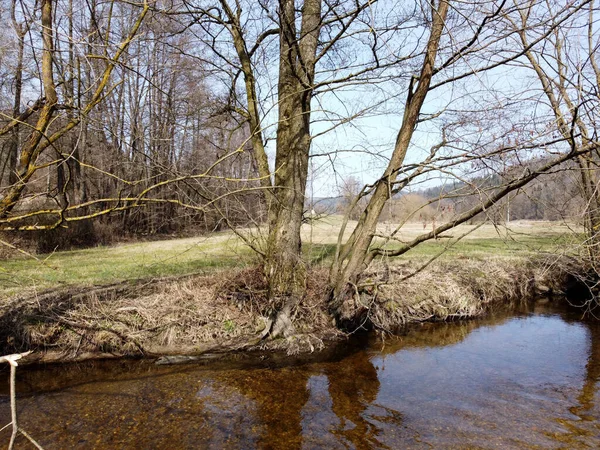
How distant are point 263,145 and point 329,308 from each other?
331 cm

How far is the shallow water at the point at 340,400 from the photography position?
14.7 feet

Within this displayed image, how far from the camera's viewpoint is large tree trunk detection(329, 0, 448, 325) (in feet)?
22.6

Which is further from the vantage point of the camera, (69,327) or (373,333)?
(373,333)

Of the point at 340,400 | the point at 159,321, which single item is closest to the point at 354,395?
the point at 340,400

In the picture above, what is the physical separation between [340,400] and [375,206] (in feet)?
10.9

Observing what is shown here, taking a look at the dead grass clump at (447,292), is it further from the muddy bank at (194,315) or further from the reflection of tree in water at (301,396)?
the reflection of tree in water at (301,396)

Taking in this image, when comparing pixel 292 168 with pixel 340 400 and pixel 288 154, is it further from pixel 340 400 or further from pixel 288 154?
pixel 340 400

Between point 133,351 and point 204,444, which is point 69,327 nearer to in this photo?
point 133,351

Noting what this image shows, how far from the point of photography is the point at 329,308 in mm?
7672

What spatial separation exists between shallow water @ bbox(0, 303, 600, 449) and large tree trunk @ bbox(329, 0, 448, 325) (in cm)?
103

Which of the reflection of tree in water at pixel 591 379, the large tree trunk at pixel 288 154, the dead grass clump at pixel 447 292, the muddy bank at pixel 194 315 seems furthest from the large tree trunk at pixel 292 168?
the reflection of tree in water at pixel 591 379

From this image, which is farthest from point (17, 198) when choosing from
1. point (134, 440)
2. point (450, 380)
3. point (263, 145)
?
point (450, 380)

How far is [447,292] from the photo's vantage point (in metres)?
9.12

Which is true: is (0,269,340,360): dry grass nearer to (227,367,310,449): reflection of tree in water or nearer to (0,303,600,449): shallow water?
(0,303,600,449): shallow water
